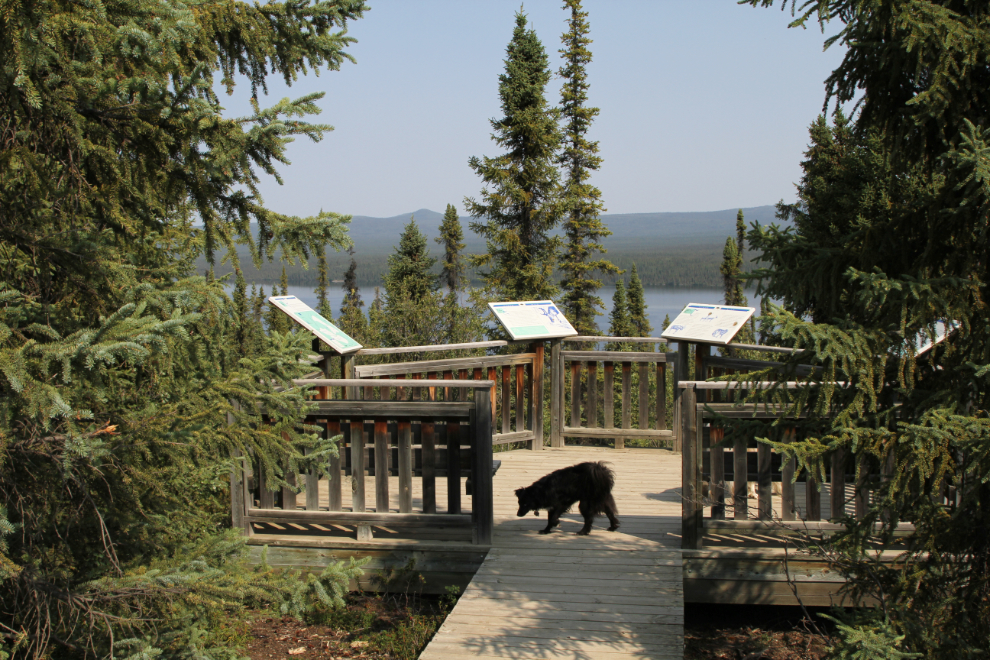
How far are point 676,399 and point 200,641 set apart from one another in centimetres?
398

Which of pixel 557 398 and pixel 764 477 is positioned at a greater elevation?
pixel 557 398

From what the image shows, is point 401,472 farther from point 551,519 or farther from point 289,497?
point 551,519

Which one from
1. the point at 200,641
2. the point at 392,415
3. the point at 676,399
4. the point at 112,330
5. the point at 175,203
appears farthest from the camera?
the point at 676,399

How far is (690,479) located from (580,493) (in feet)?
3.06

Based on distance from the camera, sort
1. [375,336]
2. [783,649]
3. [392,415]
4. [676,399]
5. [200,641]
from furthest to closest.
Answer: [375,336], [676,399], [392,415], [783,649], [200,641]

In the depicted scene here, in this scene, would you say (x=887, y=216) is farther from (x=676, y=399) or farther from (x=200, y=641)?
(x=200, y=641)

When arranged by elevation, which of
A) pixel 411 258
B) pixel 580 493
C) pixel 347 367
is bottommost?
pixel 580 493

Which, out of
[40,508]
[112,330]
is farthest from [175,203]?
[40,508]

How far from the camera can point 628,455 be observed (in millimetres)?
8078

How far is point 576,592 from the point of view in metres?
4.71

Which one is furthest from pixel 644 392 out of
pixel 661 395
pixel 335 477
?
pixel 335 477

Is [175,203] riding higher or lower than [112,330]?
higher

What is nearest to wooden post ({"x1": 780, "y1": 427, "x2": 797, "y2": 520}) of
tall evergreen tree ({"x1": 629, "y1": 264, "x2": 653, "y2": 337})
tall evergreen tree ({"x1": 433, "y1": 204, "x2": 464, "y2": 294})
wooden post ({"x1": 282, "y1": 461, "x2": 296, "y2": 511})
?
wooden post ({"x1": 282, "y1": 461, "x2": 296, "y2": 511})

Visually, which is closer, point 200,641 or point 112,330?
point 112,330
